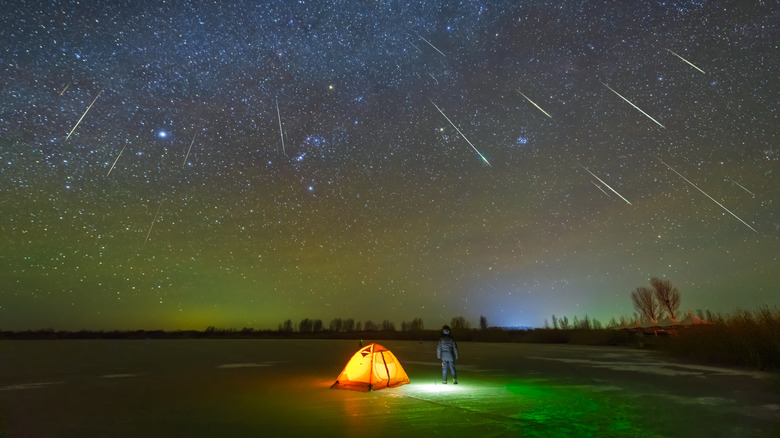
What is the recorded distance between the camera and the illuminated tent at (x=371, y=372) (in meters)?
15.0

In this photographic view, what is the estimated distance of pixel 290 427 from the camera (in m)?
9.01

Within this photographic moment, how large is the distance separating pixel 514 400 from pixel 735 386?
8.85 meters

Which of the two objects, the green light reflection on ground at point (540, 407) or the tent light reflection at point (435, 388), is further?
the tent light reflection at point (435, 388)

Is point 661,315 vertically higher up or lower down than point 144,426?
higher up

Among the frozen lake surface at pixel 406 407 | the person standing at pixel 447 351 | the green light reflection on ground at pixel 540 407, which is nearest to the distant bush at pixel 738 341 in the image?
the frozen lake surface at pixel 406 407

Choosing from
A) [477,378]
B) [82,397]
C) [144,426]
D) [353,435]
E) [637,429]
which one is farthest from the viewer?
[477,378]

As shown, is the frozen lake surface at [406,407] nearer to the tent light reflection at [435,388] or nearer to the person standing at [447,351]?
the tent light reflection at [435,388]

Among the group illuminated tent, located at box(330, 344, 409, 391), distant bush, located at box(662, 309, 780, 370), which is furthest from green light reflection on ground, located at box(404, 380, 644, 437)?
distant bush, located at box(662, 309, 780, 370)

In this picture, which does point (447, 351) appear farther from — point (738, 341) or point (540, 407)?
point (738, 341)

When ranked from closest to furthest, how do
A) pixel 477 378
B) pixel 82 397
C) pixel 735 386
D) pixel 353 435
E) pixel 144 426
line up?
pixel 353 435 < pixel 144 426 < pixel 82 397 < pixel 735 386 < pixel 477 378

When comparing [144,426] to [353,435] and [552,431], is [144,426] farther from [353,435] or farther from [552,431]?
[552,431]

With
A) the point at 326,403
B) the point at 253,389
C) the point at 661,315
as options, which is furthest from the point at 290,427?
the point at 661,315

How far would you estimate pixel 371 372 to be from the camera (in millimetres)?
15039

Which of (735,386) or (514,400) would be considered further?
(735,386)
